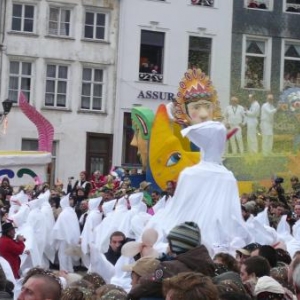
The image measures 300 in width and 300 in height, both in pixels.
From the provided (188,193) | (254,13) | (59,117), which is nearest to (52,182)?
(59,117)

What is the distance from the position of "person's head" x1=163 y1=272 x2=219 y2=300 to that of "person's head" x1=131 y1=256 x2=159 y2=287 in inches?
58.5

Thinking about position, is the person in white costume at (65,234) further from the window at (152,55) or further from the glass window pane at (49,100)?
the window at (152,55)

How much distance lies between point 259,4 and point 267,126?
11567 millimetres

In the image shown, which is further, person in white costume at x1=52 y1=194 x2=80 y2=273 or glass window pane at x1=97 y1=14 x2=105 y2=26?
glass window pane at x1=97 y1=14 x2=105 y2=26

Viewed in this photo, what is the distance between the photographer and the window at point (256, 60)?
37875 millimetres

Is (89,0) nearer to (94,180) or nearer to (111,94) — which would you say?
(111,94)

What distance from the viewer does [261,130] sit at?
2806 cm

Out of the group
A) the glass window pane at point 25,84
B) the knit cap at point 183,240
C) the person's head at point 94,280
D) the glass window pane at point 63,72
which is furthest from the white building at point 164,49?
the person's head at point 94,280

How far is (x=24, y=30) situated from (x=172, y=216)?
21321 mm

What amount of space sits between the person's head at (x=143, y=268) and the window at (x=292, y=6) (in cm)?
3337

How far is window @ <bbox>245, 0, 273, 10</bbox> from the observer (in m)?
38.0

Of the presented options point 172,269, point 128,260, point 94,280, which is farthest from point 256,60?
point 172,269

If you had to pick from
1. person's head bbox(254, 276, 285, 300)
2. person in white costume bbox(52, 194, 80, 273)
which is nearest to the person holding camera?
person in white costume bbox(52, 194, 80, 273)

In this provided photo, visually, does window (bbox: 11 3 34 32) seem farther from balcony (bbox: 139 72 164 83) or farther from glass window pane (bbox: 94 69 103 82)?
balcony (bbox: 139 72 164 83)
